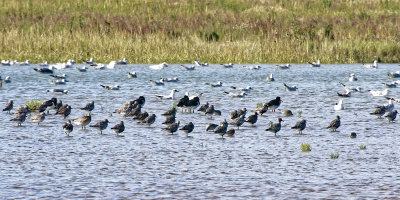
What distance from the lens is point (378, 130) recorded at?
20.6 m

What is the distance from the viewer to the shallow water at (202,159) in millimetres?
12680

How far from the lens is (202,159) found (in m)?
15.8

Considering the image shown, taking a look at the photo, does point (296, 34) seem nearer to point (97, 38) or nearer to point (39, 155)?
point (97, 38)

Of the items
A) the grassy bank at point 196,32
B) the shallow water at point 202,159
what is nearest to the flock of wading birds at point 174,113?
the shallow water at point 202,159

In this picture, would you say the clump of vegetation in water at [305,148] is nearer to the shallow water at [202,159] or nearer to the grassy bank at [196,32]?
the shallow water at [202,159]

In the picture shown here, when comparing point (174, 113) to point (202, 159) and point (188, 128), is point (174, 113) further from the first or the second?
point (202, 159)

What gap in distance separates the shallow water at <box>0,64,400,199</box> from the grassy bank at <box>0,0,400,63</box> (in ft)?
59.0

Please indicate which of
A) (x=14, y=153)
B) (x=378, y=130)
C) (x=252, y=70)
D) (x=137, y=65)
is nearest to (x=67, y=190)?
(x=14, y=153)

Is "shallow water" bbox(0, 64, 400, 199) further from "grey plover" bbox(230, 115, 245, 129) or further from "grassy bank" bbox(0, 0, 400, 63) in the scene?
"grassy bank" bbox(0, 0, 400, 63)

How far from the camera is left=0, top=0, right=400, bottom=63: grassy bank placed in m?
46.3

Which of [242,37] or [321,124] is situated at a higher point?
[242,37]

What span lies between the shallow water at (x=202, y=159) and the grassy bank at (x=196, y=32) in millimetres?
17986

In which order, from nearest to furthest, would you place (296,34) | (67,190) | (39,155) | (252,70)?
(67,190), (39,155), (252,70), (296,34)

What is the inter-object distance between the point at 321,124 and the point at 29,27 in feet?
110
